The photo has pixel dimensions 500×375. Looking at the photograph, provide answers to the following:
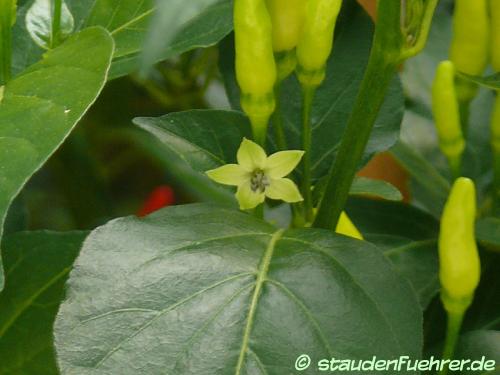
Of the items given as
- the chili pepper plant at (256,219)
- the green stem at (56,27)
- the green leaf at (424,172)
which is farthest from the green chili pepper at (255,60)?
the green leaf at (424,172)

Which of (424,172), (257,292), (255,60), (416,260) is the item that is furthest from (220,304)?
(424,172)

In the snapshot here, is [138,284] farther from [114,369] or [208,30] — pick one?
[208,30]

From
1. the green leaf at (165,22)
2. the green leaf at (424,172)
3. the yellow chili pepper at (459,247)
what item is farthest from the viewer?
the green leaf at (424,172)

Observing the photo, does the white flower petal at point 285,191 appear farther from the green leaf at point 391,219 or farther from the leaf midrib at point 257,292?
the green leaf at point 391,219

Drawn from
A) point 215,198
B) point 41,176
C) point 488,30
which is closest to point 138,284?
point 488,30

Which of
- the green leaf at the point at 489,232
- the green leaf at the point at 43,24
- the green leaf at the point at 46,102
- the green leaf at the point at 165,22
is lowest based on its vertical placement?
the green leaf at the point at 489,232

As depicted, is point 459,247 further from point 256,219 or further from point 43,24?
point 43,24
